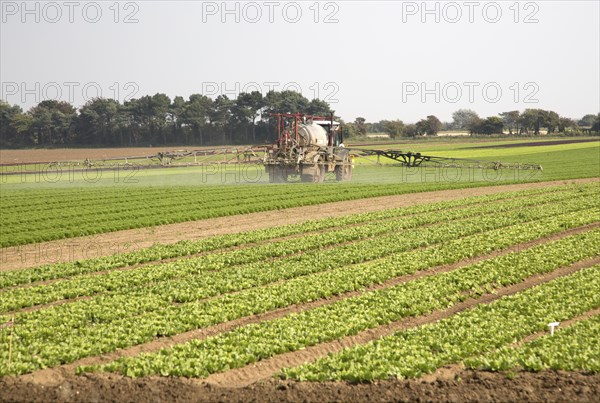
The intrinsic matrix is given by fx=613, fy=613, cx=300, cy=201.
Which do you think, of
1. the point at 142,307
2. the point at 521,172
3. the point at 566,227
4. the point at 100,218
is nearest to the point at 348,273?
the point at 142,307

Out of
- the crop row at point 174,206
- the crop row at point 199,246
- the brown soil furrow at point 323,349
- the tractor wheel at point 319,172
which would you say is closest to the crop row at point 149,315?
the brown soil furrow at point 323,349

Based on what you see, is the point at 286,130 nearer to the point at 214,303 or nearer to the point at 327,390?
the point at 214,303

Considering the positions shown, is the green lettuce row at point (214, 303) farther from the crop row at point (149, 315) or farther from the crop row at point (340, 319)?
the crop row at point (340, 319)

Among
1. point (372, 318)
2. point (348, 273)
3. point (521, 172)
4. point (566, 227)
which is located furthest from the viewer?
point (521, 172)

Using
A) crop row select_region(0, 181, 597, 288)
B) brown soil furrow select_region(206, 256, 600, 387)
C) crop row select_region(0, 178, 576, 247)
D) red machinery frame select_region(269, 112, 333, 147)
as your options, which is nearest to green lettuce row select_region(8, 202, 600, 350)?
brown soil furrow select_region(206, 256, 600, 387)

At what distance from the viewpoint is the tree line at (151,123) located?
3996 inches

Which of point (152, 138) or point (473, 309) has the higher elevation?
point (152, 138)

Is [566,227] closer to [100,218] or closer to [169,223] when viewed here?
[169,223]

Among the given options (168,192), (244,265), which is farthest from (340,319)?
(168,192)

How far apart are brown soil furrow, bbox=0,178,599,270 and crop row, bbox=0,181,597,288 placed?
50.8 inches

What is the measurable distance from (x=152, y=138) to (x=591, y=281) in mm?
95661

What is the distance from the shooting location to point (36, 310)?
13.2 m

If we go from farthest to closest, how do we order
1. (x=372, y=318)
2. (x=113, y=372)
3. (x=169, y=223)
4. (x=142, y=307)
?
(x=169, y=223)
(x=142, y=307)
(x=372, y=318)
(x=113, y=372)

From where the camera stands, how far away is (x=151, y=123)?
104 meters
